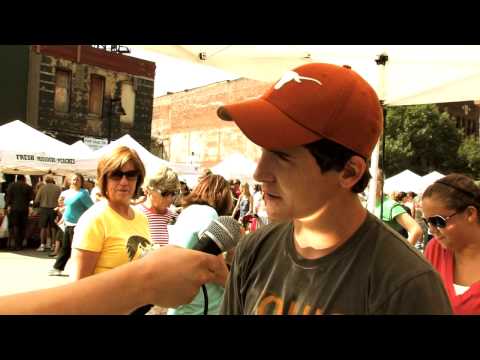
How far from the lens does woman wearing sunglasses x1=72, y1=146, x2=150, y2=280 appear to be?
2.89m

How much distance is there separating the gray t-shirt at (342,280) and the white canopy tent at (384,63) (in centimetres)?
241

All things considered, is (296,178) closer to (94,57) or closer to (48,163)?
(48,163)

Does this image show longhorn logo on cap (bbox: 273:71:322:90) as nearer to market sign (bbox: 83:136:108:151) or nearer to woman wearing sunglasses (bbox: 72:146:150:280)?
woman wearing sunglasses (bbox: 72:146:150:280)

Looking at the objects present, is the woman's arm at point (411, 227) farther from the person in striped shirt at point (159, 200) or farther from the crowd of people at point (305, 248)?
the crowd of people at point (305, 248)

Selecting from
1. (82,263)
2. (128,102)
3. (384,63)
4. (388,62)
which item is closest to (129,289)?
(82,263)

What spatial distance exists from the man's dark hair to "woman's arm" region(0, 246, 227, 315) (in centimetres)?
49

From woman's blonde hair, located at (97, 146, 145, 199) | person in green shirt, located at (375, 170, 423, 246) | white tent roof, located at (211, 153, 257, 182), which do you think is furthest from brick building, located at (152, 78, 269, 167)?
woman's blonde hair, located at (97, 146, 145, 199)

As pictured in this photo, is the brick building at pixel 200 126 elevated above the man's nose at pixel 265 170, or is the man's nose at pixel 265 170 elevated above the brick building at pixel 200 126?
the brick building at pixel 200 126

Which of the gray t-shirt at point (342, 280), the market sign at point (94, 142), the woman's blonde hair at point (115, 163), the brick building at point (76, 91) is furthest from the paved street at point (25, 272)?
the market sign at point (94, 142)

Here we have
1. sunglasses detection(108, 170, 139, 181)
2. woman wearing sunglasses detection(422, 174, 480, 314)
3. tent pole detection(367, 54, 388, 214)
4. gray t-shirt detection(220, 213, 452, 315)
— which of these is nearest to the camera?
gray t-shirt detection(220, 213, 452, 315)

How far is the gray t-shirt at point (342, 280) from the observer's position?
3.80 feet

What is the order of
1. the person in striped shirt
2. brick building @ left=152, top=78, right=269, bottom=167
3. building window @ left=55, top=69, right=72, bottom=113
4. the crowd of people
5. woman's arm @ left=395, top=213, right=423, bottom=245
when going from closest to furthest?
the crowd of people
the person in striped shirt
woman's arm @ left=395, top=213, right=423, bottom=245
building window @ left=55, top=69, right=72, bottom=113
brick building @ left=152, top=78, right=269, bottom=167
